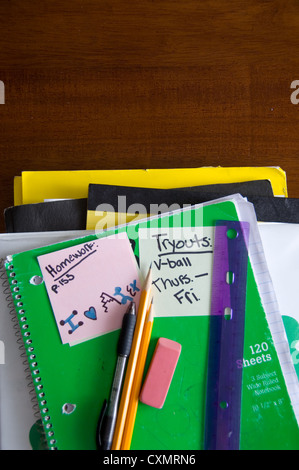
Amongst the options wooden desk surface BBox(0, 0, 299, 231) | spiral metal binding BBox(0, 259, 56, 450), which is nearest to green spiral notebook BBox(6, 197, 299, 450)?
spiral metal binding BBox(0, 259, 56, 450)

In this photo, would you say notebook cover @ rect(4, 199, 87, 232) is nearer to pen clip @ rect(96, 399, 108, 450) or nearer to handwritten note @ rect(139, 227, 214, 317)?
handwritten note @ rect(139, 227, 214, 317)

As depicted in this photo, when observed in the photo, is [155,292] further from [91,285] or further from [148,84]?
[148,84]

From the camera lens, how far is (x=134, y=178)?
23.2 inches

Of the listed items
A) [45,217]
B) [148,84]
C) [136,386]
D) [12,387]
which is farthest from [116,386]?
[148,84]

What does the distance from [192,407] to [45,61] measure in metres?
0.49

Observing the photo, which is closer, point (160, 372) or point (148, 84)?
point (160, 372)

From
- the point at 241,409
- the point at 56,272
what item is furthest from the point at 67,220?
the point at 241,409

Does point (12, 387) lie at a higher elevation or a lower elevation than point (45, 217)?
lower

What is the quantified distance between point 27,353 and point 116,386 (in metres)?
0.11

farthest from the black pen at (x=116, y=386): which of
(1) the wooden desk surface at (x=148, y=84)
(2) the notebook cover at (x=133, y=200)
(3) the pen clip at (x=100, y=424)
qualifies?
(1) the wooden desk surface at (x=148, y=84)

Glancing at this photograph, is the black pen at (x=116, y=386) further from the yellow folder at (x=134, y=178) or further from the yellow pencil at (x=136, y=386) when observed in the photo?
the yellow folder at (x=134, y=178)

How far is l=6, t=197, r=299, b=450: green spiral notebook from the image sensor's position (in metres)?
0.49

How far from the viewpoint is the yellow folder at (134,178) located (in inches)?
23.0

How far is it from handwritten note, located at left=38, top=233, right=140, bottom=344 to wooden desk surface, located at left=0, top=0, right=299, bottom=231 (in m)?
0.14
